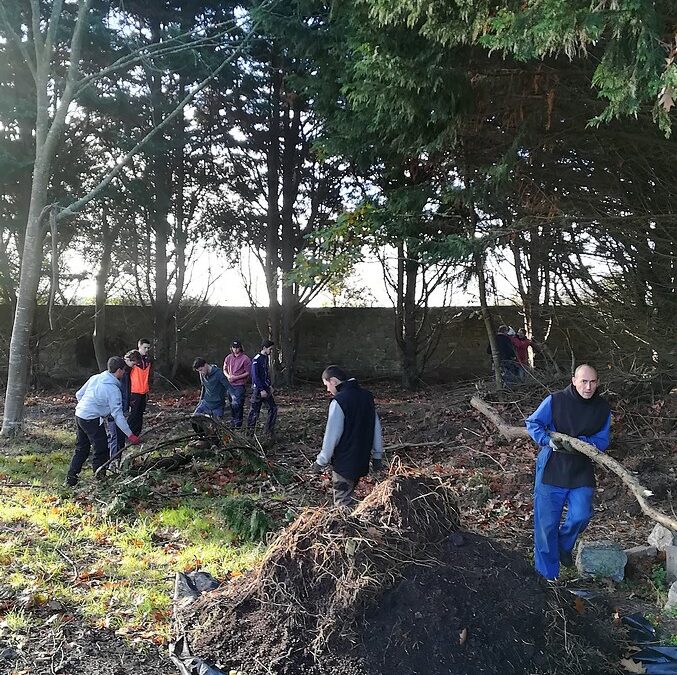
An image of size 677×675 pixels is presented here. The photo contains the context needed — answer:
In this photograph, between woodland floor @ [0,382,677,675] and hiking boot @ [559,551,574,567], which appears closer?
woodland floor @ [0,382,677,675]

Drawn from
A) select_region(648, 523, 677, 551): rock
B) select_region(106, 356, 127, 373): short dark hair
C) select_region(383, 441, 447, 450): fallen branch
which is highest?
select_region(106, 356, 127, 373): short dark hair

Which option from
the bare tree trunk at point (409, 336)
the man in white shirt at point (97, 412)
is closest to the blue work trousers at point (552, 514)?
the man in white shirt at point (97, 412)

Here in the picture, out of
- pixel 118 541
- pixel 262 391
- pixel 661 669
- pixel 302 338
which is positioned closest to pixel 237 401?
pixel 262 391

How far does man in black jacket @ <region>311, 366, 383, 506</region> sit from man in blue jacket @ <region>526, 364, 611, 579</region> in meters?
1.48

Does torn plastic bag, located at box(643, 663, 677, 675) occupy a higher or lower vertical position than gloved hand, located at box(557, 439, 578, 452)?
lower

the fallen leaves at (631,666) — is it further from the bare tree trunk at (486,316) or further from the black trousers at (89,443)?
the bare tree trunk at (486,316)

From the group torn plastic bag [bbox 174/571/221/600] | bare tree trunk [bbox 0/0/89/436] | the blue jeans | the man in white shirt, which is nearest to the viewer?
torn plastic bag [bbox 174/571/221/600]

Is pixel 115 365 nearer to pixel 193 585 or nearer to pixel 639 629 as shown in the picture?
pixel 193 585

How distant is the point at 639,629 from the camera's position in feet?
13.4

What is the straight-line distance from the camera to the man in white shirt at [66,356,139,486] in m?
7.61

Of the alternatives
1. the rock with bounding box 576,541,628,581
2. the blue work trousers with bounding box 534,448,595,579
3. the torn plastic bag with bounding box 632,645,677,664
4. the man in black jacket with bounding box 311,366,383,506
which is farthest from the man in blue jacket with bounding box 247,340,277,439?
the torn plastic bag with bounding box 632,645,677,664

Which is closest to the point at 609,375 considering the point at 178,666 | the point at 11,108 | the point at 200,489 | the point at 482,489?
the point at 482,489

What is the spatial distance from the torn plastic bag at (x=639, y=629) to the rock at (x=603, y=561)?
91 cm

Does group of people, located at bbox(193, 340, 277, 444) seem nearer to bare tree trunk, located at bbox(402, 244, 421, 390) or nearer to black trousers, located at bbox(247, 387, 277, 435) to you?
black trousers, located at bbox(247, 387, 277, 435)
